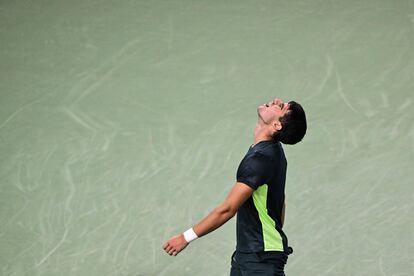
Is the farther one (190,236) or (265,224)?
(265,224)

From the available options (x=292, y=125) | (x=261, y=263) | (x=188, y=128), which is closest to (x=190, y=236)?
(x=261, y=263)

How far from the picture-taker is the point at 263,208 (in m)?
4.49

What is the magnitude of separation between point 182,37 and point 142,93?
2.28 feet

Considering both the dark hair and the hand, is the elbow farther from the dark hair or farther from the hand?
the dark hair

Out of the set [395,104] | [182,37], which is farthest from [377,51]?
[182,37]

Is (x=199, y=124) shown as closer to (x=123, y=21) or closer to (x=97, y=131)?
(x=97, y=131)

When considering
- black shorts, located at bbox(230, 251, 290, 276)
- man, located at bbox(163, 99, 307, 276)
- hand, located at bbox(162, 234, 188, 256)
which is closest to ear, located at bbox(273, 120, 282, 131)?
man, located at bbox(163, 99, 307, 276)

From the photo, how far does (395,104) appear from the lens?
6730 millimetres

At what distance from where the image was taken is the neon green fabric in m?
4.47

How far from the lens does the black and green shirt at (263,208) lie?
4.44 m

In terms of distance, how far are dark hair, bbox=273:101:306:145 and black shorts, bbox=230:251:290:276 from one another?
618 mm

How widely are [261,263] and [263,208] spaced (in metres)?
0.29

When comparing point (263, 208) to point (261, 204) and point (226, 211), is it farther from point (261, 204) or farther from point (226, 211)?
point (226, 211)

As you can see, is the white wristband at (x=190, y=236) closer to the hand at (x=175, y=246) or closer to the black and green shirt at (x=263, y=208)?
the hand at (x=175, y=246)
